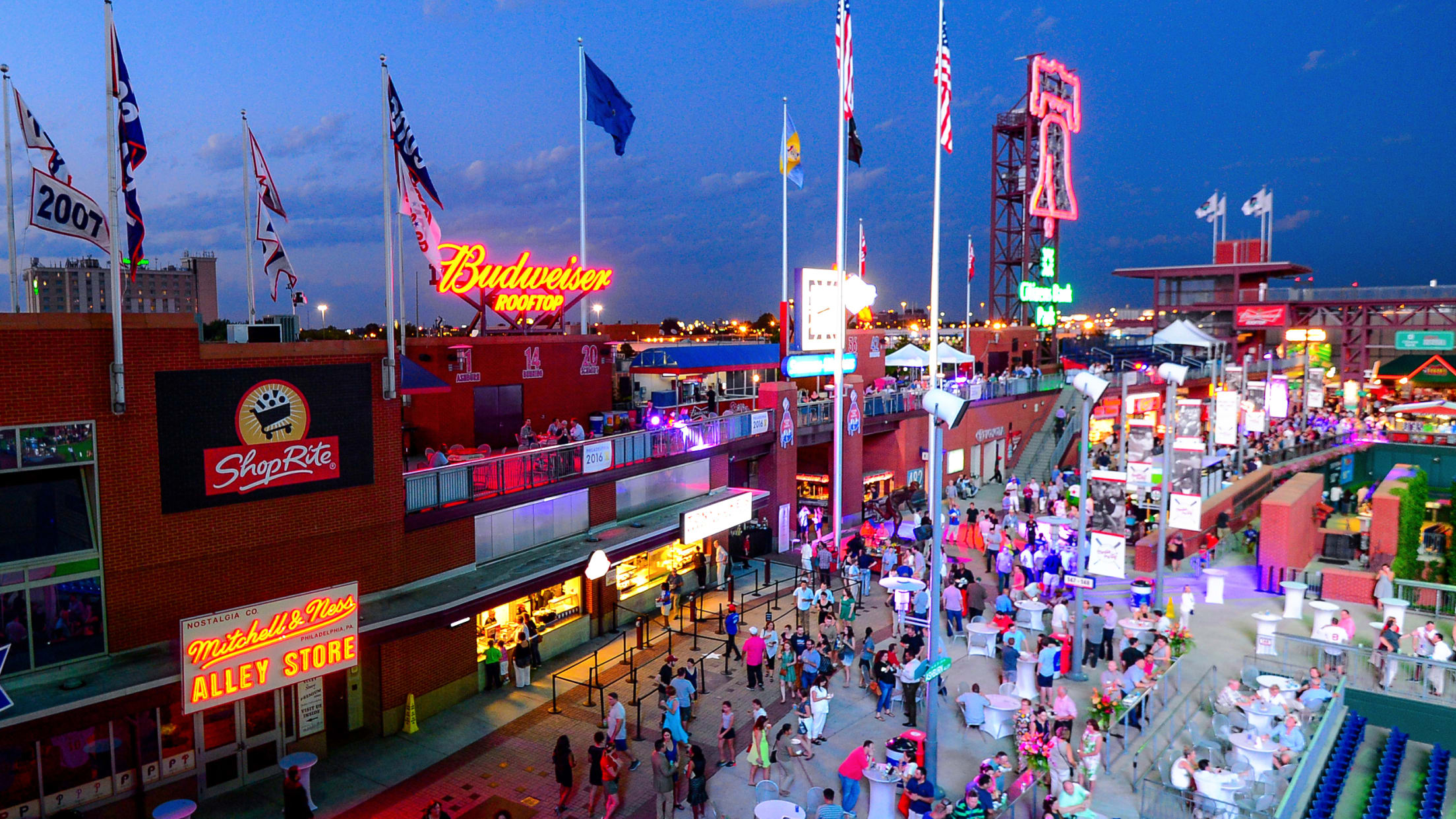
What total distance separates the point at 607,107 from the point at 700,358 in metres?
9.17

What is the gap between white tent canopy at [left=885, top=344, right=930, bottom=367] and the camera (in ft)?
119

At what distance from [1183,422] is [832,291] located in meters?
15.3

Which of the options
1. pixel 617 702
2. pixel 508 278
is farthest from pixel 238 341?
pixel 508 278

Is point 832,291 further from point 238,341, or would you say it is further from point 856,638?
point 238,341

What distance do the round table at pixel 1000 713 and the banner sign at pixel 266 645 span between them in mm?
11326

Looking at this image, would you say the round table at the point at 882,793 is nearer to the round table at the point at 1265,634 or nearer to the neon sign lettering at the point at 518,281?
the round table at the point at 1265,634

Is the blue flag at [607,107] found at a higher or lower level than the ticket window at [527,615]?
higher

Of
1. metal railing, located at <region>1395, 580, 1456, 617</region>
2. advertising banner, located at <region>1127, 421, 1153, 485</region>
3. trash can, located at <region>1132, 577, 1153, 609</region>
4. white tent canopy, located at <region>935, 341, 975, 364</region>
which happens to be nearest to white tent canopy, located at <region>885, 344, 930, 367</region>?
white tent canopy, located at <region>935, 341, 975, 364</region>

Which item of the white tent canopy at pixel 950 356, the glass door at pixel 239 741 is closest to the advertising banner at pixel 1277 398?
the white tent canopy at pixel 950 356

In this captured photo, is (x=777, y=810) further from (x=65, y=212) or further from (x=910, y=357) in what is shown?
(x=910, y=357)

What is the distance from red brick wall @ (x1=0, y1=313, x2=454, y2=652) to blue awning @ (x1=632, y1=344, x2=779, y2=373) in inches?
553

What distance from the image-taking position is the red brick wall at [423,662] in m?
16.5

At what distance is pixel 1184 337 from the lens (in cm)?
4628

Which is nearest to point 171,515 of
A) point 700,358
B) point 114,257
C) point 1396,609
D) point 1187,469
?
point 114,257
